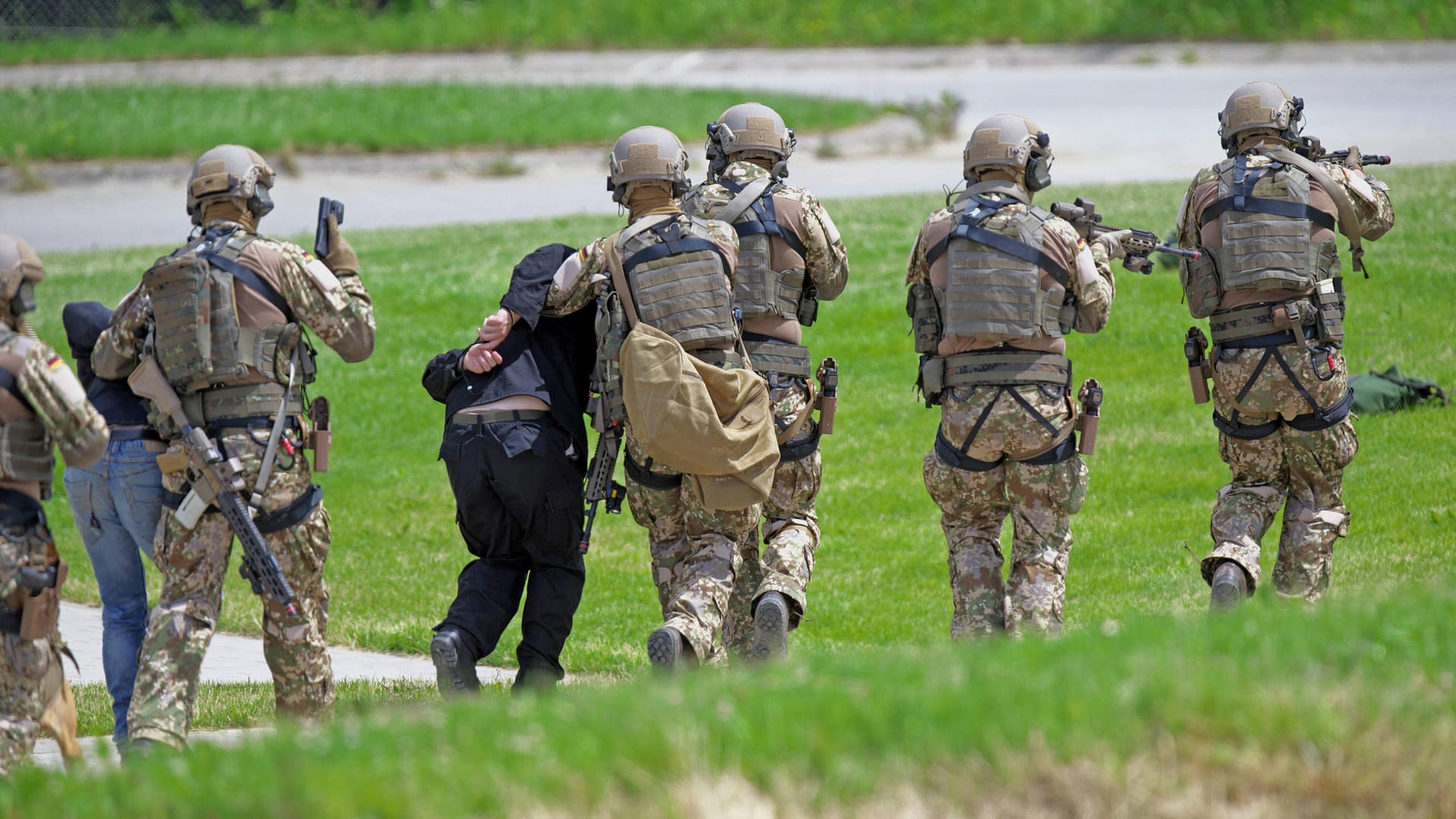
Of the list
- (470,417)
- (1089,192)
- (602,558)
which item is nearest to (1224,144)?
(470,417)

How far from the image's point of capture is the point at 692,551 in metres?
7.05

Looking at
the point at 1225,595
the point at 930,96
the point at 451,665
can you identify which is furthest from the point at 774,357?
the point at 930,96

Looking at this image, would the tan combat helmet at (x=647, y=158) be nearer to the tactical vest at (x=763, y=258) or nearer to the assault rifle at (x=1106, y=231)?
the tactical vest at (x=763, y=258)

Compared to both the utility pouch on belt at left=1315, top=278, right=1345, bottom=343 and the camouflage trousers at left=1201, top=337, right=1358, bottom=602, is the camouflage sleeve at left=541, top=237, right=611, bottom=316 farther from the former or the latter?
the utility pouch on belt at left=1315, top=278, right=1345, bottom=343

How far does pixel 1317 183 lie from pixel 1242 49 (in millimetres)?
20034

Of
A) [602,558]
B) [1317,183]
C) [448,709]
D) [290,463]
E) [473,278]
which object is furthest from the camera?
[473,278]

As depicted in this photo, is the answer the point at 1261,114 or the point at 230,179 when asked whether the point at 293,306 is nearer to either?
the point at 230,179

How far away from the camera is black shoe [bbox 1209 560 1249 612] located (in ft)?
24.3

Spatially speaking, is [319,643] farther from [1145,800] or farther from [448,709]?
[1145,800]

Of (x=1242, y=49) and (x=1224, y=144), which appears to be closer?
(x=1224, y=144)

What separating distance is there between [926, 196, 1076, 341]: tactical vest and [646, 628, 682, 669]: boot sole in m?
1.88

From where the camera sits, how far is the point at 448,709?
15.8 ft

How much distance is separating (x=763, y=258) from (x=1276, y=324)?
253 centimetres

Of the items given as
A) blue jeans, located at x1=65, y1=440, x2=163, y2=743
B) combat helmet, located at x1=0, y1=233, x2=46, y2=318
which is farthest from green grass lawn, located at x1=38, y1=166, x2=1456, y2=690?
combat helmet, located at x1=0, y1=233, x2=46, y2=318
